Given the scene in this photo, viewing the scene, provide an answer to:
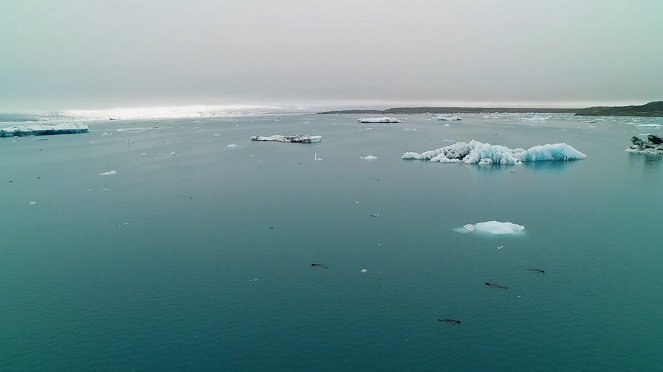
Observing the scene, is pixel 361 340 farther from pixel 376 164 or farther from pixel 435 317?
pixel 376 164

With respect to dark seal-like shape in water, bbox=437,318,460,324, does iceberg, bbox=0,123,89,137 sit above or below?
above

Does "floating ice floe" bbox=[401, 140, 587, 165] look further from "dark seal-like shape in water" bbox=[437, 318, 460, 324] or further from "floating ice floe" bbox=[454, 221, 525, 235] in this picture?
"dark seal-like shape in water" bbox=[437, 318, 460, 324]

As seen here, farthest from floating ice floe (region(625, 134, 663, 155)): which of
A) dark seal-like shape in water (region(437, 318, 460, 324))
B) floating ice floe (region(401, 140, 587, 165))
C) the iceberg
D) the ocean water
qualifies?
the iceberg

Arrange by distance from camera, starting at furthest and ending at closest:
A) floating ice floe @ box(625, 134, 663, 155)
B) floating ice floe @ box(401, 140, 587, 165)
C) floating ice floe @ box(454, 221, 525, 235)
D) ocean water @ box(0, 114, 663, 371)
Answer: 1. floating ice floe @ box(625, 134, 663, 155)
2. floating ice floe @ box(401, 140, 587, 165)
3. floating ice floe @ box(454, 221, 525, 235)
4. ocean water @ box(0, 114, 663, 371)

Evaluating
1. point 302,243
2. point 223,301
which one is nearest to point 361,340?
point 223,301

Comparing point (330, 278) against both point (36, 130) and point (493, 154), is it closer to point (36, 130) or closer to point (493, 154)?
point (493, 154)

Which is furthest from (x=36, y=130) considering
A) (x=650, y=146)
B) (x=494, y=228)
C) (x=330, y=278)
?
(x=650, y=146)

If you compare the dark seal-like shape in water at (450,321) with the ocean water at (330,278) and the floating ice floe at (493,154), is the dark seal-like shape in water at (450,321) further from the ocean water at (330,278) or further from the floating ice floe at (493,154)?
the floating ice floe at (493,154)
